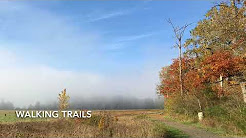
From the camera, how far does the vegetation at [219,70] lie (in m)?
16.6

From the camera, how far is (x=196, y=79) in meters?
25.8

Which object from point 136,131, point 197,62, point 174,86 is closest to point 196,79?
point 197,62

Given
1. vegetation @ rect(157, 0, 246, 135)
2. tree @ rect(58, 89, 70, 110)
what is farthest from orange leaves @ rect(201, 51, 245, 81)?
tree @ rect(58, 89, 70, 110)

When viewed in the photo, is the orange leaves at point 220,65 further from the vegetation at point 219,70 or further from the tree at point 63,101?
the tree at point 63,101

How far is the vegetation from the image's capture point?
54.5 feet

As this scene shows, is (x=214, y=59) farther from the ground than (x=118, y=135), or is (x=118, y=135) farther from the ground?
(x=214, y=59)

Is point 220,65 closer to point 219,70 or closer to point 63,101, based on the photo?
point 219,70

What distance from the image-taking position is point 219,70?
22328 mm

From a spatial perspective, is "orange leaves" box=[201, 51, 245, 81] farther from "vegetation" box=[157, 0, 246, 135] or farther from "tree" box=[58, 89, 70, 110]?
"tree" box=[58, 89, 70, 110]

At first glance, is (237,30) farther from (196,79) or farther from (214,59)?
(196,79)

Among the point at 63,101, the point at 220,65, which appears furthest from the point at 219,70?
the point at 63,101

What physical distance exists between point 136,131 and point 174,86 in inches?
859

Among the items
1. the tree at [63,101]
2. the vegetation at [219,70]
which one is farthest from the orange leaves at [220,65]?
the tree at [63,101]

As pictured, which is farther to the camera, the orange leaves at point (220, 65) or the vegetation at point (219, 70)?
the orange leaves at point (220, 65)
